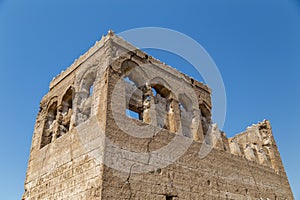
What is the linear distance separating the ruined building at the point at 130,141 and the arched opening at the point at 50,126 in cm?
3

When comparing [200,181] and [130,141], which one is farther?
[200,181]

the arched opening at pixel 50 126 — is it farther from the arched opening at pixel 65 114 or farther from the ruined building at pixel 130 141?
the arched opening at pixel 65 114

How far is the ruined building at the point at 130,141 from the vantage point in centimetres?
582

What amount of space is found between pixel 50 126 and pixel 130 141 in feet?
13.1

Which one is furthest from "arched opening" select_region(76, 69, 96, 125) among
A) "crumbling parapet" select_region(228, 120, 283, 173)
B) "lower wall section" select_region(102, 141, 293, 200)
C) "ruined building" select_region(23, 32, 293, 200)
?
"crumbling parapet" select_region(228, 120, 283, 173)

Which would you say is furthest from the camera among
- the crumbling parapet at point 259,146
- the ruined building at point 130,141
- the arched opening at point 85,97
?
the crumbling parapet at point 259,146

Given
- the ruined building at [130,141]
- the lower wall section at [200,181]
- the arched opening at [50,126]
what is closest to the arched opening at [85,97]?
the ruined building at [130,141]

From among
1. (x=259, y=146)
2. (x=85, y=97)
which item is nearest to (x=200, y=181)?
(x=85, y=97)

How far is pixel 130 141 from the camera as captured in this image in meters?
6.16

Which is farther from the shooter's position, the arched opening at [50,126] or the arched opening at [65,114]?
the arched opening at [50,126]

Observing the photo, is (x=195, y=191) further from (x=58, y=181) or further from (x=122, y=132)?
(x=58, y=181)

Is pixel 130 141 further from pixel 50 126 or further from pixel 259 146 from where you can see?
pixel 259 146

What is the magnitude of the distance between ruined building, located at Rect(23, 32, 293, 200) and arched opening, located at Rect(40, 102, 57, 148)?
0.03m

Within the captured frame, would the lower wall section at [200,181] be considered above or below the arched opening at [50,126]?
below
